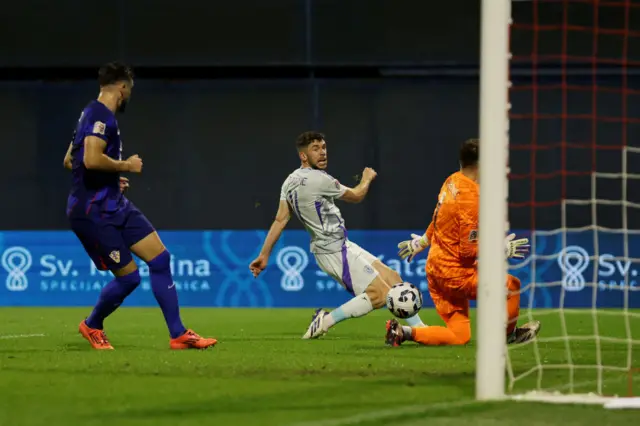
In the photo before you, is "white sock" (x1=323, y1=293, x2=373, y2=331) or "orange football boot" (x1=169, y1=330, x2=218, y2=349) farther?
"white sock" (x1=323, y1=293, x2=373, y2=331)

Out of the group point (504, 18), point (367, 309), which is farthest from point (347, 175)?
point (504, 18)

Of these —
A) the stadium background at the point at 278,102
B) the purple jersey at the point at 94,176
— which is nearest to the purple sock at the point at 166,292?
the purple jersey at the point at 94,176

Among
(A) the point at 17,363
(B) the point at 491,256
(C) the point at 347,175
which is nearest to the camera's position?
(B) the point at 491,256

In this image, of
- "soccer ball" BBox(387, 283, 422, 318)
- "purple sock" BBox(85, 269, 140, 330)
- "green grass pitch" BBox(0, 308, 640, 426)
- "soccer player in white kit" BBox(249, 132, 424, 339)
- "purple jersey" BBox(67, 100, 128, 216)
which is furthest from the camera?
"soccer player in white kit" BBox(249, 132, 424, 339)

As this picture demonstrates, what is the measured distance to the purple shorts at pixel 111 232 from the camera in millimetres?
7523

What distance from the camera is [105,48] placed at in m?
18.4

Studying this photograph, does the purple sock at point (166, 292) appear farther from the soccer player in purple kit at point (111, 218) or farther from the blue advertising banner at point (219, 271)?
the blue advertising banner at point (219, 271)

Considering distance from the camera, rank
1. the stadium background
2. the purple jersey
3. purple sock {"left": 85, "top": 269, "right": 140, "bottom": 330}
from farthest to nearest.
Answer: the stadium background
purple sock {"left": 85, "top": 269, "right": 140, "bottom": 330}
the purple jersey

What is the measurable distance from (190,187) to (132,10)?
2880 millimetres

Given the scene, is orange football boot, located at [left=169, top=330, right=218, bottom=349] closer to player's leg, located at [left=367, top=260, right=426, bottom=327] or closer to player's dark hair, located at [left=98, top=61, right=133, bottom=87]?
player's leg, located at [left=367, top=260, right=426, bottom=327]

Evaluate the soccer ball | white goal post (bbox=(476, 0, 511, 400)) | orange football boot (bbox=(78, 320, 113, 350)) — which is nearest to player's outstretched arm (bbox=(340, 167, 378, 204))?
the soccer ball

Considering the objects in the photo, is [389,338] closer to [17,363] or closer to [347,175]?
[17,363]

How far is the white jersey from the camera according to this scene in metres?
8.70

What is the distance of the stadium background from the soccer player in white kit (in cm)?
889
